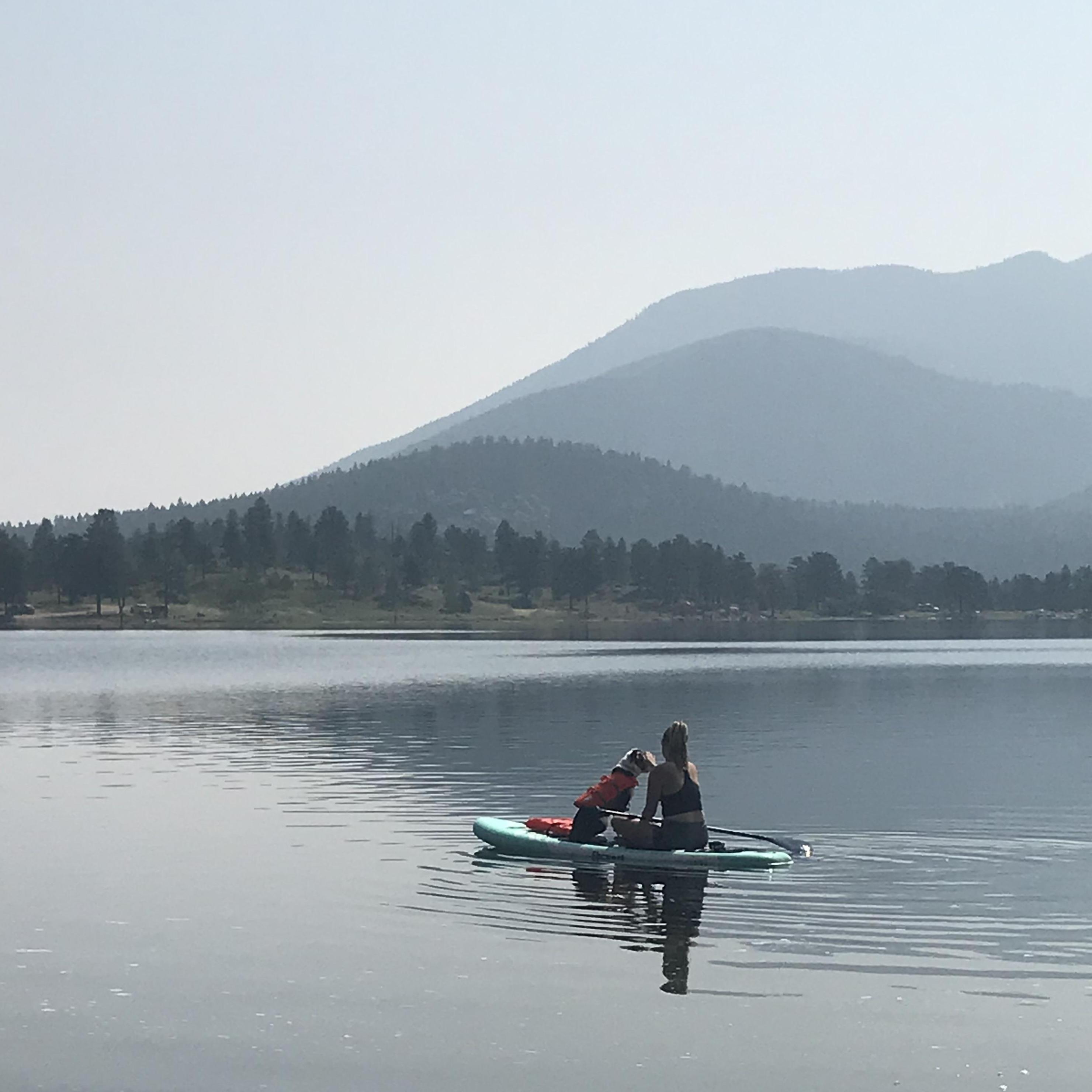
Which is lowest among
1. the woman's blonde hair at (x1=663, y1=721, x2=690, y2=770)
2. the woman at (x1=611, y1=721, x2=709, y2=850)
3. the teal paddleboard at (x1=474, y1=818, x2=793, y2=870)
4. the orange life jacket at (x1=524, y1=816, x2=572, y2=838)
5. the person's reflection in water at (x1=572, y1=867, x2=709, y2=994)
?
the person's reflection in water at (x1=572, y1=867, x2=709, y2=994)

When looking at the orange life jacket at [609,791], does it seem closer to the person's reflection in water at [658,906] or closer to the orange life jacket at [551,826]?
the orange life jacket at [551,826]

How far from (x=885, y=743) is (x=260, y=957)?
4734 centimetres

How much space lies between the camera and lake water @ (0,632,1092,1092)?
2003cm

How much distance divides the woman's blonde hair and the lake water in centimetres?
259

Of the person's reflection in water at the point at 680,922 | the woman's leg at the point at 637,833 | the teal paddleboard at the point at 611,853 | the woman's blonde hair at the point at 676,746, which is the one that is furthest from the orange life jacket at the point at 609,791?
the person's reflection in water at the point at 680,922

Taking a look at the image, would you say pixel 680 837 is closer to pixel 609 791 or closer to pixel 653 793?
pixel 653 793

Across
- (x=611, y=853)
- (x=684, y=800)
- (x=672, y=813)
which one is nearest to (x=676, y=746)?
(x=684, y=800)

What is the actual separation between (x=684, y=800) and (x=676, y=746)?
5.40ft

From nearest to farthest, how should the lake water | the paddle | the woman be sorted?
1. the lake water
2. the woman
3. the paddle

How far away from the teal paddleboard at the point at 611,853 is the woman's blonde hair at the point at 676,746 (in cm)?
197

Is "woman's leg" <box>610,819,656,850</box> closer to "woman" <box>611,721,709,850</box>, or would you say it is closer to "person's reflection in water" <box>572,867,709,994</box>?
"woman" <box>611,721,709,850</box>

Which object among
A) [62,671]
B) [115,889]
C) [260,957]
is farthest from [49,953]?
[62,671]

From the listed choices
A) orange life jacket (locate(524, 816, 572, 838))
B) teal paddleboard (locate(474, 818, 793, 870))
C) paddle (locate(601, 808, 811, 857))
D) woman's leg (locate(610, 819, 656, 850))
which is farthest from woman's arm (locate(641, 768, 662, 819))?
orange life jacket (locate(524, 816, 572, 838))

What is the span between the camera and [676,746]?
1340 inches
